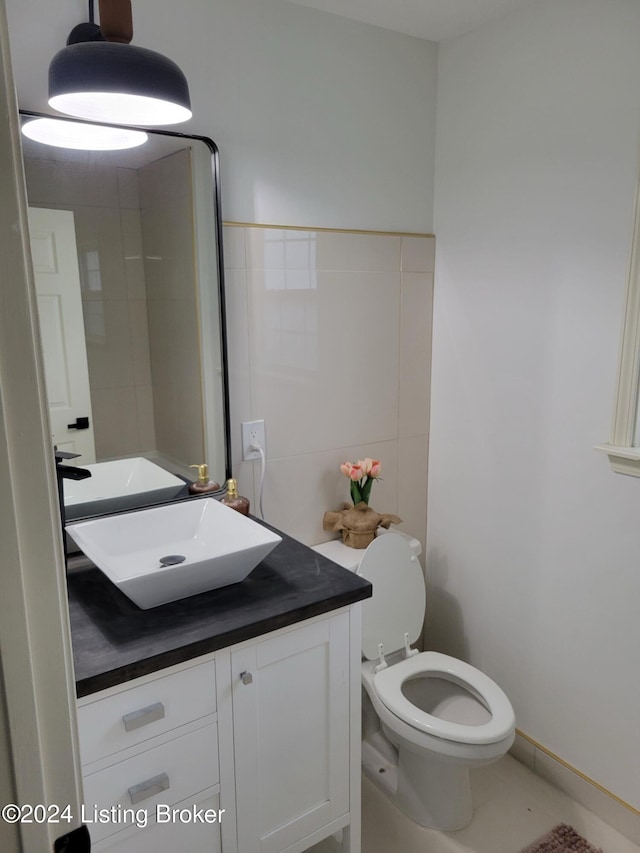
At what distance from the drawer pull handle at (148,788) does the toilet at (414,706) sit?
77 centimetres

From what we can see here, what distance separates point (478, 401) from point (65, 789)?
1.88 m

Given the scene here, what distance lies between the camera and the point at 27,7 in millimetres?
1487

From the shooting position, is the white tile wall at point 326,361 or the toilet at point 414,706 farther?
the white tile wall at point 326,361

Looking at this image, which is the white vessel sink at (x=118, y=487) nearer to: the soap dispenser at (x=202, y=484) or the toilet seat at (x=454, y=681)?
the soap dispenser at (x=202, y=484)

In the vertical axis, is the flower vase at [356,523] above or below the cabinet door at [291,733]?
above

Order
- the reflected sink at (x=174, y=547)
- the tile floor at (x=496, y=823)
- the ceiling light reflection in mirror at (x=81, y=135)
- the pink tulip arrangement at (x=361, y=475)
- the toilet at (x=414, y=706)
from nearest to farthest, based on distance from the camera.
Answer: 1. the reflected sink at (x=174, y=547)
2. the ceiling light reflection in mirror at (x=81, y=135)
3. the toilet at (x=414, y=706)
4. the tile floor at (x=496, y=823)
5. the pink tulip arrangement at (x=361, y=475)

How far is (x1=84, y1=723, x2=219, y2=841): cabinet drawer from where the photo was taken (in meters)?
1.23

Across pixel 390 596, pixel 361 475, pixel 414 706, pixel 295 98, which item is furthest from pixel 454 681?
pixel 295 98

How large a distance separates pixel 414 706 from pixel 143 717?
97 centimetres

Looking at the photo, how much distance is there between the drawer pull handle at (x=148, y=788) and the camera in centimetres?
126

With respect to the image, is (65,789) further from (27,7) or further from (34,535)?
(27,7)

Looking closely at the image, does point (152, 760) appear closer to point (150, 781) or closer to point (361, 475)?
point (150, 781)

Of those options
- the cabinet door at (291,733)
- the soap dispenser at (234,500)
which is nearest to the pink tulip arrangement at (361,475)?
the soap dispenser at (234,500)

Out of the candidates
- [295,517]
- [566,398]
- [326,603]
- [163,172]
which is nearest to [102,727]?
[326,603]
